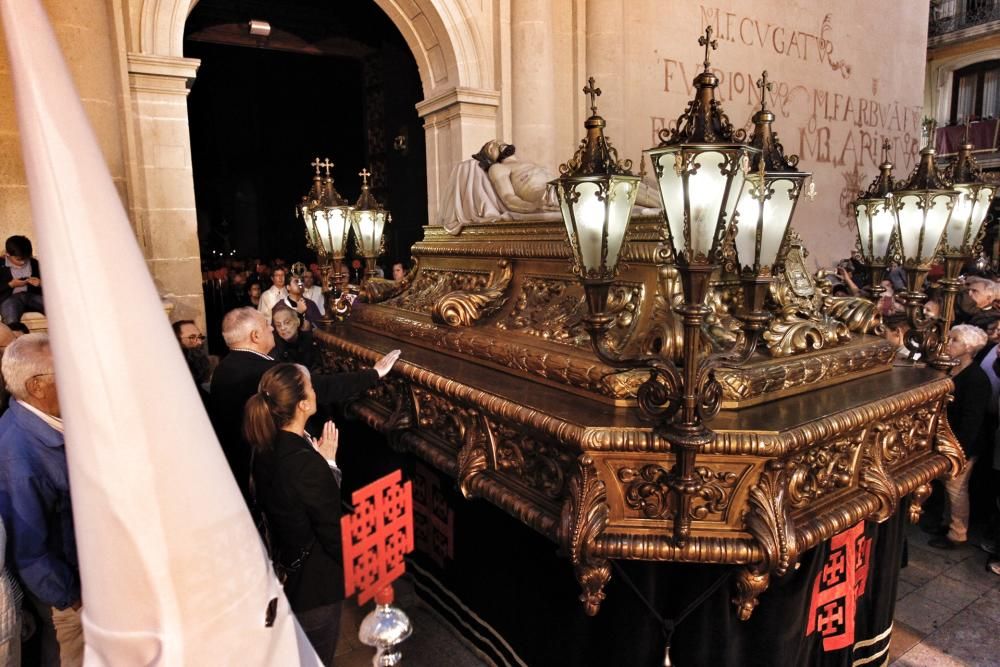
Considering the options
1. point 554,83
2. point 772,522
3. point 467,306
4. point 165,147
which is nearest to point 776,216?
point 772,522

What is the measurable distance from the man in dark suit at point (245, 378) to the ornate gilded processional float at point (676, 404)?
21 cm

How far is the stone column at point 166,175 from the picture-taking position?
5.57m

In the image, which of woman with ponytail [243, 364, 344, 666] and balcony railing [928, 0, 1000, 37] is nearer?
woman with ponytail [243, 364, 344, 666]

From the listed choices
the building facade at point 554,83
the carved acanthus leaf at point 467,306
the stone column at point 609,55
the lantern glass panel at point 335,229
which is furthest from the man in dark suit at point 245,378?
the stone column at point 609,55

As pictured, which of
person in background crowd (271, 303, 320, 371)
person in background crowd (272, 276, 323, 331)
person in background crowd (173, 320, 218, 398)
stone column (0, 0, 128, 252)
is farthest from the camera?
person in background crowd (272, 276, 323, 331)

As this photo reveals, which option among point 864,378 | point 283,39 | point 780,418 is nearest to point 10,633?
point 780,418

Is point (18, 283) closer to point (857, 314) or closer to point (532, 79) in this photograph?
point (857, 314)

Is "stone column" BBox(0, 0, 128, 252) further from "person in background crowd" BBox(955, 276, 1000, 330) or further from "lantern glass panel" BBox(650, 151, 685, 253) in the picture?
"person in background crowd" BBox(955, 276, 1000, 330)

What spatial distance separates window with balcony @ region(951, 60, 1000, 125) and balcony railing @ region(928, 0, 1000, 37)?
1.19 metres

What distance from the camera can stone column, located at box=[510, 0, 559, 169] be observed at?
7.16 m

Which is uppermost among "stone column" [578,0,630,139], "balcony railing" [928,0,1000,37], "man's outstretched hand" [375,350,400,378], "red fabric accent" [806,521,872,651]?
"balcony railing" [928,0,1000,37]

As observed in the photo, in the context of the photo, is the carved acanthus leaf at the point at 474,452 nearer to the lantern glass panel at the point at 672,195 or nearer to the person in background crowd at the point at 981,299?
the lantern glass panel at the point at 672,195

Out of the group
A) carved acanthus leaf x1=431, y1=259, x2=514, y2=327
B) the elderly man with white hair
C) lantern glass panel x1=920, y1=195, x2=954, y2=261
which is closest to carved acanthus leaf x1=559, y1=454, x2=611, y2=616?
carved acanthus leaf x1=431, y1=259, x2=514, y2=327

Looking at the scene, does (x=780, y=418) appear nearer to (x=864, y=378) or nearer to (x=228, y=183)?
(x=864, y=378)
